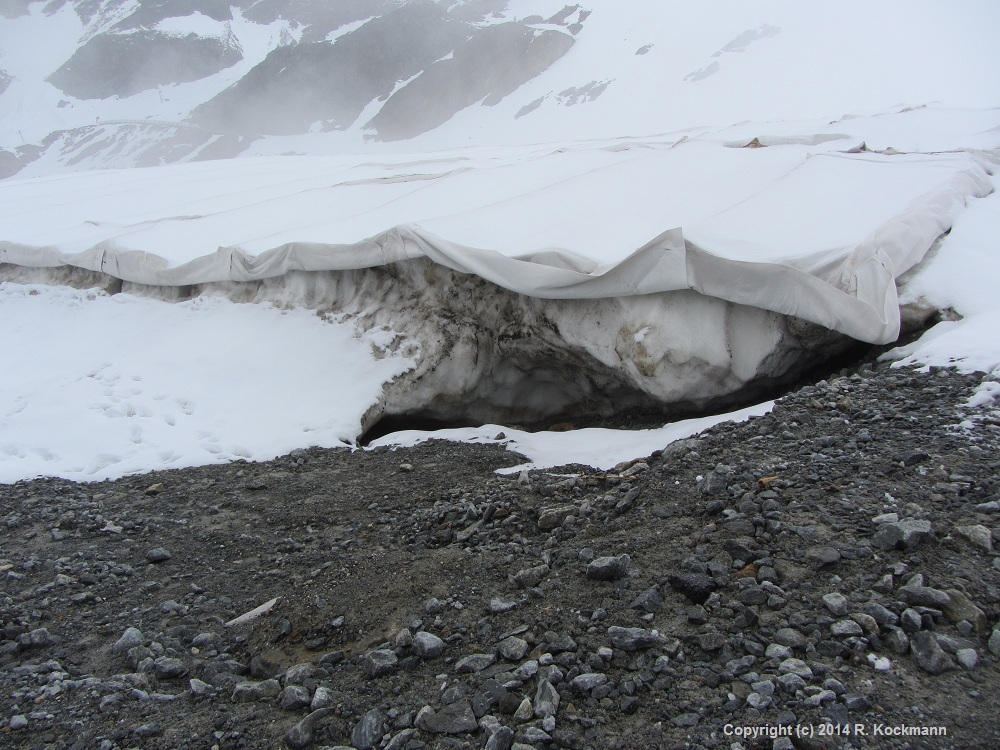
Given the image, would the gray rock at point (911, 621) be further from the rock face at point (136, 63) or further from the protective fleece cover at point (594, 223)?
the rock face at point (136, 63)

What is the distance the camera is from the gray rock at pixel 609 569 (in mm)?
2355

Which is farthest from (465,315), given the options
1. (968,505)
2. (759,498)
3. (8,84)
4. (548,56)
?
(8,84)

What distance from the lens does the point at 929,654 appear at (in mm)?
1785

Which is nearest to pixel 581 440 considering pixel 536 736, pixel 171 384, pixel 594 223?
pixel 594 223

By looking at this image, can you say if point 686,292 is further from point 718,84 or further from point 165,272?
point 718,84

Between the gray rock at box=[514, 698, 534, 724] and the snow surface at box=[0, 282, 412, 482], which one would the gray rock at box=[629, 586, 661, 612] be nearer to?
the gray rock at box=[514, 698, 534, 724]

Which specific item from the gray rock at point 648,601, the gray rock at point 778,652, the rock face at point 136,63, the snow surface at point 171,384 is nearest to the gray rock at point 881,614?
the gray rock at point 778,652

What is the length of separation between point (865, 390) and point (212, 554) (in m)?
3.31

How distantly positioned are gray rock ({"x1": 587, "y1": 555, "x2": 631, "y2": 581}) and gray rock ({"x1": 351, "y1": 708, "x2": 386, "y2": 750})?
85 cm

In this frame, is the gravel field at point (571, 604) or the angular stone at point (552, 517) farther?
the angular stone at point (552, 517)

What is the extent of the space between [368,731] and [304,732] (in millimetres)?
171

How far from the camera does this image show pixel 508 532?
10.1 feet

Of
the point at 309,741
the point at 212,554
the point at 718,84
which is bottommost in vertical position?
the point at 212,554

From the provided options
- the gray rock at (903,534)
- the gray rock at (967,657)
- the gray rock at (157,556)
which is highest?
the gray rock at (903,534)
